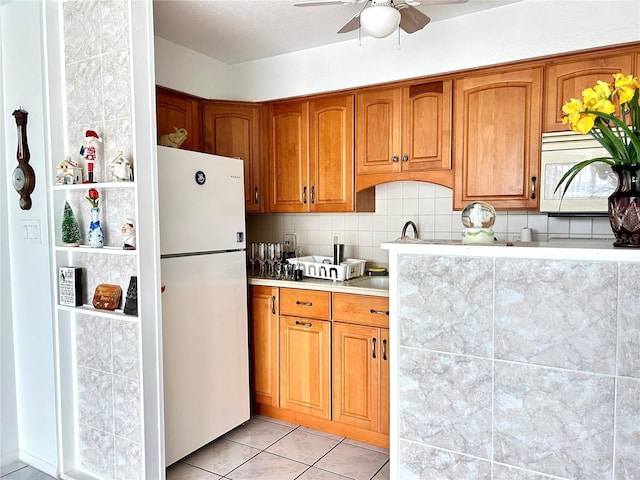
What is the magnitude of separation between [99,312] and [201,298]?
0.54m

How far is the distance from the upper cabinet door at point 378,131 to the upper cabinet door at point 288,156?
43 centimetres

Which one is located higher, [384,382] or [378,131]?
[378,131]

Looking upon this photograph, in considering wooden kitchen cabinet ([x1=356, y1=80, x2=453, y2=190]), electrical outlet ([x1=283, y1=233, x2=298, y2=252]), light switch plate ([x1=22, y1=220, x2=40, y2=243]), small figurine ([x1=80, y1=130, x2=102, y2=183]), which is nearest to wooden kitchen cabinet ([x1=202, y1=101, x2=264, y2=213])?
electrical outlet ([x1=283, y1=233, x2=298, y2=252])

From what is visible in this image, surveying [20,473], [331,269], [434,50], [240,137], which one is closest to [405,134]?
[434,50]

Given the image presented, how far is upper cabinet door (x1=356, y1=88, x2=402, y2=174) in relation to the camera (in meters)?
2.91

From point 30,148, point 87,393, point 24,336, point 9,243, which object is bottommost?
point 87,393

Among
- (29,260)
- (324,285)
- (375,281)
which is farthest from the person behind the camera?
(375,281)

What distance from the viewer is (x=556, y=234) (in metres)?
2.74

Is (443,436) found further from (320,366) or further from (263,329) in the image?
(263,329)

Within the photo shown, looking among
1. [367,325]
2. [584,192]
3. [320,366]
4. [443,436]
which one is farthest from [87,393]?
[584,192]

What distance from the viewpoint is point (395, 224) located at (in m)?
3.24

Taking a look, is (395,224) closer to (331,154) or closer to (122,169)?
(331,154)

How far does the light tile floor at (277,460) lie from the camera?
2.41 metres

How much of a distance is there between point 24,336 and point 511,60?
3.16 meters
